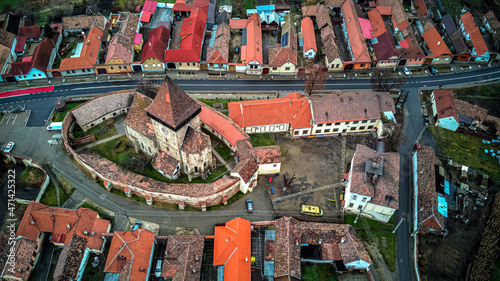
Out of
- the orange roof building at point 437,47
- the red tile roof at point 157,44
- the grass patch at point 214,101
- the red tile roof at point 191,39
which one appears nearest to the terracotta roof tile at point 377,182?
the grass patch at point 214,101

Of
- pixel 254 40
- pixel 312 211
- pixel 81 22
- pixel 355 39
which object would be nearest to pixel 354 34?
pixel 355 39

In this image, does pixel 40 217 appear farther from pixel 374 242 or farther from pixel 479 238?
pixel 479 238

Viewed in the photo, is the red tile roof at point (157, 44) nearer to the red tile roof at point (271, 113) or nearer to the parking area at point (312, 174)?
the red tile roof at point (271, 113)

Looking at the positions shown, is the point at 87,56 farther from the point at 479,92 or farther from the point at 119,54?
the point at 479,92

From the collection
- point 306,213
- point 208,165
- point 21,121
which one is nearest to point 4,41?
point 21,121

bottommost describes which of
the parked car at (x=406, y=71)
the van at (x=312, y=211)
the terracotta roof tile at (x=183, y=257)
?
the terracotta roof tile at (x=183, y=257)

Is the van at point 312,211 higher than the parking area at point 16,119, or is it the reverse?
the parking area at point 16,119

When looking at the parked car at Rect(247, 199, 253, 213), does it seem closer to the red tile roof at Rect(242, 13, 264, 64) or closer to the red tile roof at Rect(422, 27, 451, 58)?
the red tile roof at Rect(242, 13, 264, 64)
